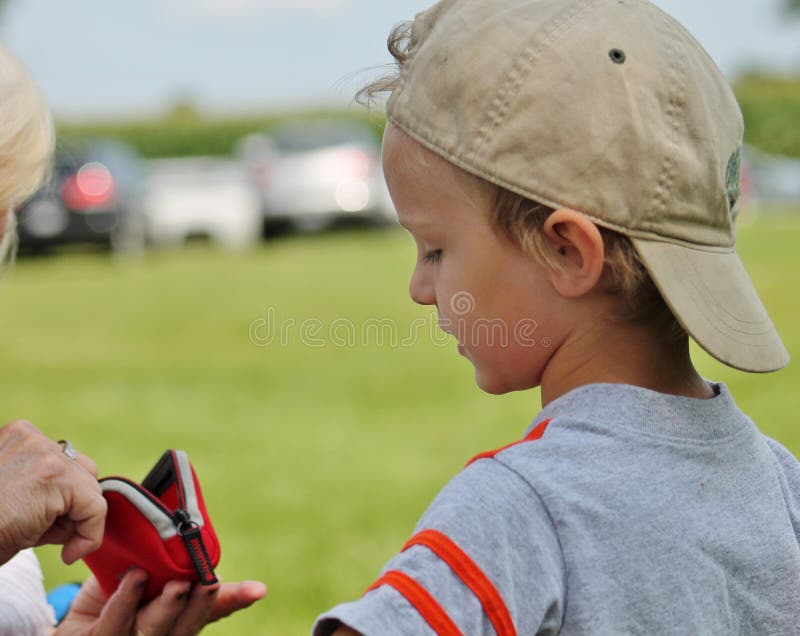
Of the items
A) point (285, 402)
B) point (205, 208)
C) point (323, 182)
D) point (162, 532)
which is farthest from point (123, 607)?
point (205, 208)

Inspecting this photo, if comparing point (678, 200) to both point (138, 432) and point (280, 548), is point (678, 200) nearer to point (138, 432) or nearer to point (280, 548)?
point (280, 548)

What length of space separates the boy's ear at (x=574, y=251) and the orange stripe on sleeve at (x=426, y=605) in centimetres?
48

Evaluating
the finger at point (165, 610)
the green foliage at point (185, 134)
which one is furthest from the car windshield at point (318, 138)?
the finger at point (165, 610)

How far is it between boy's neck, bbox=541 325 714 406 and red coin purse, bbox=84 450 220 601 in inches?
22.9

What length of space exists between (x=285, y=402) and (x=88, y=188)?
35.2 ft

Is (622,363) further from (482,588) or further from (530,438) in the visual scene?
(482,588)

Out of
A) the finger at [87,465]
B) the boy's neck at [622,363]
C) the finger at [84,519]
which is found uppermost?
the boy's neck at [622,363]

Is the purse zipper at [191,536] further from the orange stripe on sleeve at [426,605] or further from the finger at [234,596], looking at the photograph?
the orange stripe on sleeve at [426,605]

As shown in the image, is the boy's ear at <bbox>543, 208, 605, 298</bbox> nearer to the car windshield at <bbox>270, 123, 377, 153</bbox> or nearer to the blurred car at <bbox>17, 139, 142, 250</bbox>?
the blurred car at <bbox>17, 139, 142, 250</bbox>

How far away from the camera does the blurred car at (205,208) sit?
18688 millimetres

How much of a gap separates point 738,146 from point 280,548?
2.82 m

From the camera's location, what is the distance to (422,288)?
172 centimetres

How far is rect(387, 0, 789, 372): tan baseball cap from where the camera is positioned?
1.53 metres

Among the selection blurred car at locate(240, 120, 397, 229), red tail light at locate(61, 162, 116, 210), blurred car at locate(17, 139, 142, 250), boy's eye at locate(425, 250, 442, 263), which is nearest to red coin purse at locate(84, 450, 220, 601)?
boy's eye at locate(425, 250, 442, 263)
